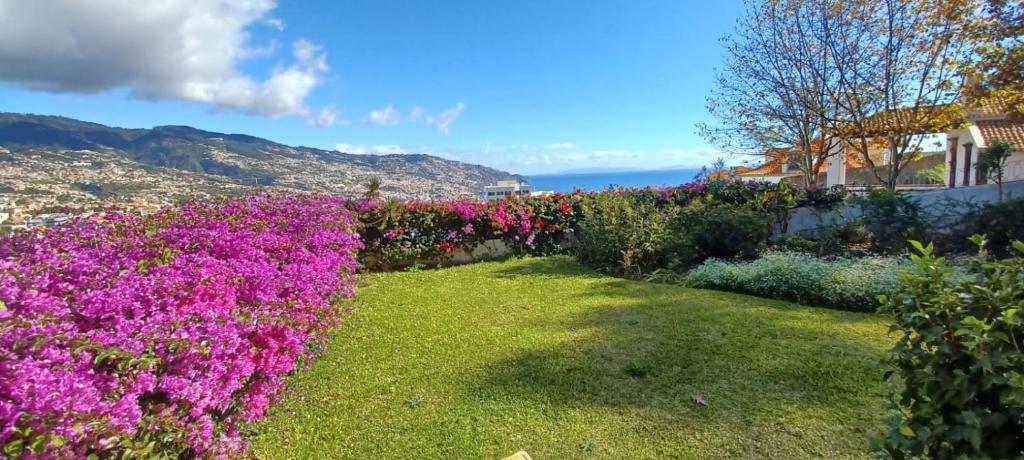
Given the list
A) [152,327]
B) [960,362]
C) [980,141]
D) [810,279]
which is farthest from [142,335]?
[980,141]

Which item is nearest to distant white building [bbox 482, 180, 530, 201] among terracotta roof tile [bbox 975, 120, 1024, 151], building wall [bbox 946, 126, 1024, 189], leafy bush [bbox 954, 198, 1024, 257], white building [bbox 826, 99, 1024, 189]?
leafy bush [bbox 954, 198, 1024, 257]

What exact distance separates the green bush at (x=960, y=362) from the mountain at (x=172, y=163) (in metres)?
5.95

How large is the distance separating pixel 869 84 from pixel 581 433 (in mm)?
11411

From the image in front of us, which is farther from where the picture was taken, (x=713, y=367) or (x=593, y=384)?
(x=713, y=367)

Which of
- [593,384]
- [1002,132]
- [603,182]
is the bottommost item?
[593,384]

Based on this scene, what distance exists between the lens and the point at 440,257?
8070 millimetres

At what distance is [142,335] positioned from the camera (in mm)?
1556

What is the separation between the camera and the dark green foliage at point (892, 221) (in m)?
6.31

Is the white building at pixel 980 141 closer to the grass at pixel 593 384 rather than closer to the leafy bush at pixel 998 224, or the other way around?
the leafy bush at pixel 998 224

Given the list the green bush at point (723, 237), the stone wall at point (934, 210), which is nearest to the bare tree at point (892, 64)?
the stone wall at point (934, 210)

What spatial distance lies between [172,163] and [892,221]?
13.0 metres

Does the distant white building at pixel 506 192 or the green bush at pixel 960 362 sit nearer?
the green bush at pixel 960 362

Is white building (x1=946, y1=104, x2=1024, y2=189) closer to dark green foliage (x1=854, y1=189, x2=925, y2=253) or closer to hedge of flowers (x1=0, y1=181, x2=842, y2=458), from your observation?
dark green foliage (x1=854, y1=189, x2=925, y2=253)

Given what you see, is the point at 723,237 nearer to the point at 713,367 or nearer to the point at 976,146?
the point at 713,367
